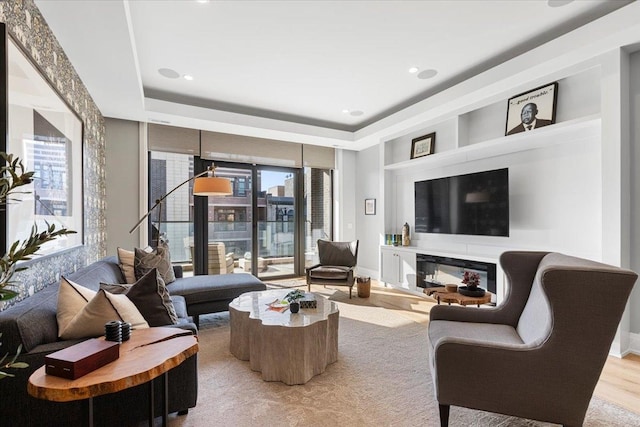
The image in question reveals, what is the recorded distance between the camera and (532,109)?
356 centimetres

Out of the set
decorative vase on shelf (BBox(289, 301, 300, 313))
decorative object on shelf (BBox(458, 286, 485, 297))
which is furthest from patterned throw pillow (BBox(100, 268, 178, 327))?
decorative object on shelf (BBox(458, 286, 485, 297))

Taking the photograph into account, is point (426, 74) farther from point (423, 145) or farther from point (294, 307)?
point (294, 307)

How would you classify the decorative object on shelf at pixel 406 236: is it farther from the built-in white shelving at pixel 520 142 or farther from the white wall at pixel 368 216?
the built-in white shelving at pixel 520 142

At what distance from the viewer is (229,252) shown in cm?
563

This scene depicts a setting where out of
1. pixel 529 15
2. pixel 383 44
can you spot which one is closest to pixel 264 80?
pixel 383 44

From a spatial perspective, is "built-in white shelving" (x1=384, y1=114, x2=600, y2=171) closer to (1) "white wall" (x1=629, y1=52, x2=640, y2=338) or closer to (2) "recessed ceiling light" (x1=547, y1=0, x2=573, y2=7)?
(1) "white wall" (x1=629, y1=52, x2=640, y2=338)

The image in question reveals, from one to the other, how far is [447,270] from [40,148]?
4.55 metres

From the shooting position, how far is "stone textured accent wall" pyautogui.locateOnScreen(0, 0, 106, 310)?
191 cm

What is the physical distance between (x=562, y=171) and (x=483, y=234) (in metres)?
1.12

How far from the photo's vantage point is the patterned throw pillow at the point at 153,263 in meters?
3.23

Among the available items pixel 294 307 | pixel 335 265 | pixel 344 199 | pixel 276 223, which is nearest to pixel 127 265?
pixel 294 307

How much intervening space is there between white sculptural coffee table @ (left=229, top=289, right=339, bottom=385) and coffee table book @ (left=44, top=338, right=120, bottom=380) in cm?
115

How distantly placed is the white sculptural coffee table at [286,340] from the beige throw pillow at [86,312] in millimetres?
902

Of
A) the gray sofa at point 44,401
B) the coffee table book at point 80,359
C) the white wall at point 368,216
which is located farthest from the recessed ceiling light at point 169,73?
the white wall at point 368,216
